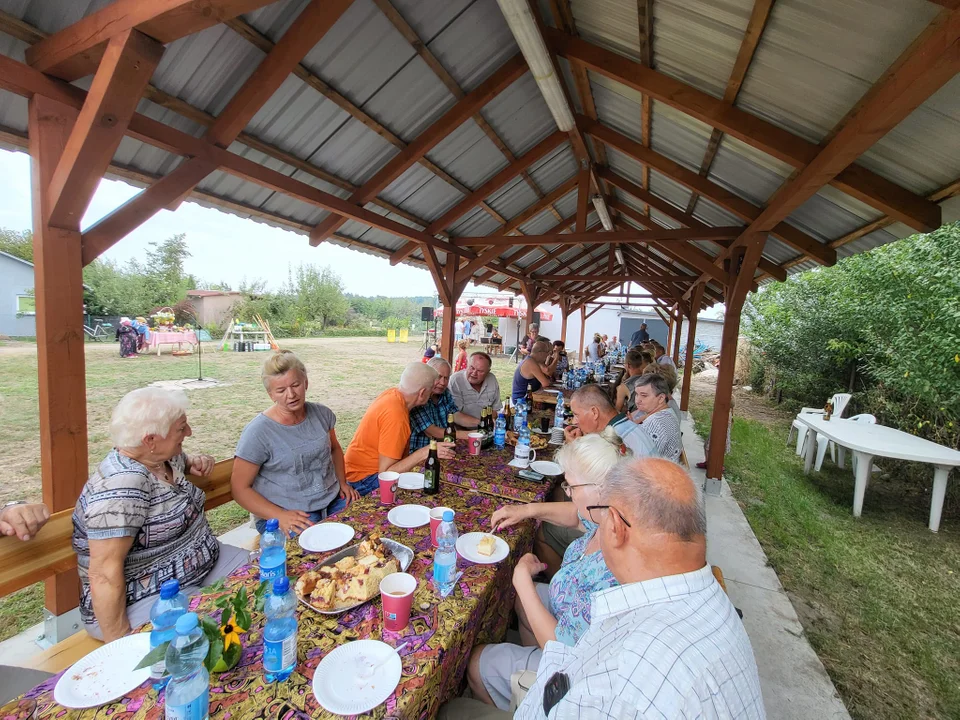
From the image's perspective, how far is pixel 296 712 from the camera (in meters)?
1.05

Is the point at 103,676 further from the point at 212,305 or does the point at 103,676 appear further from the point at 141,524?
the point at 212,305

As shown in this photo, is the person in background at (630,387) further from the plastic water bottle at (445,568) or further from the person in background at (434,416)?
the plastic water bottle at (445,568)

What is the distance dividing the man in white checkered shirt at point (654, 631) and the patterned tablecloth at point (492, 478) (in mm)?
1167

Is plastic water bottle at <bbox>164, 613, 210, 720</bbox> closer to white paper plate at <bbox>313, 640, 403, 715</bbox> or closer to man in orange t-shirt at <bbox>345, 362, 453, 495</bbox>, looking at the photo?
white paper plate at <bbox>313, 640, 403, 715</bbox>

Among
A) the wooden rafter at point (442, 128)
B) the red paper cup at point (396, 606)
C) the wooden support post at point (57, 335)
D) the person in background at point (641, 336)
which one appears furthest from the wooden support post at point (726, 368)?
the person in background at point (641, 336)

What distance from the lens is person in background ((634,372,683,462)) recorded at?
3074 millimetres

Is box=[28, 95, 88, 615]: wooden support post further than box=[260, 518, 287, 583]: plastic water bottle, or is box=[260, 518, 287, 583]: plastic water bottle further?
box=[28, 95, 88, 615]: wooden support post

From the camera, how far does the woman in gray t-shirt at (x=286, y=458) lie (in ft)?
7.93

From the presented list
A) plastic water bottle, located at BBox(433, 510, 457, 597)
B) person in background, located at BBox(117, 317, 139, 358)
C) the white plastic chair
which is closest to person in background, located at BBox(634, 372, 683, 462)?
plastic water bottle, located at BBox(433, 510, 457, 597)

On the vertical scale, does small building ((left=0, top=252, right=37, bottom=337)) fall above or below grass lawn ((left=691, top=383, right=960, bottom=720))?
above

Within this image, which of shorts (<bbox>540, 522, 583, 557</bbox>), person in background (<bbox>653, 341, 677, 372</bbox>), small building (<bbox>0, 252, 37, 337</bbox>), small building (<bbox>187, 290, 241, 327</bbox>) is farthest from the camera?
small building (<bbox>187, 290, 241, 327</bbox>)

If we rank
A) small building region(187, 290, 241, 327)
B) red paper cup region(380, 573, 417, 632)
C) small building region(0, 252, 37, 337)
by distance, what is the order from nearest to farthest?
red paper cup region(380, 573, 417, 632), small building region(0, 252, 37, 337), small building region(187, 290, 241, 327)

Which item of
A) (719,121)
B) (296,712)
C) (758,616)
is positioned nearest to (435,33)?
(719,121)

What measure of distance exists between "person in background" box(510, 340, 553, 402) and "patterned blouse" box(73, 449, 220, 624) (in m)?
4.46
